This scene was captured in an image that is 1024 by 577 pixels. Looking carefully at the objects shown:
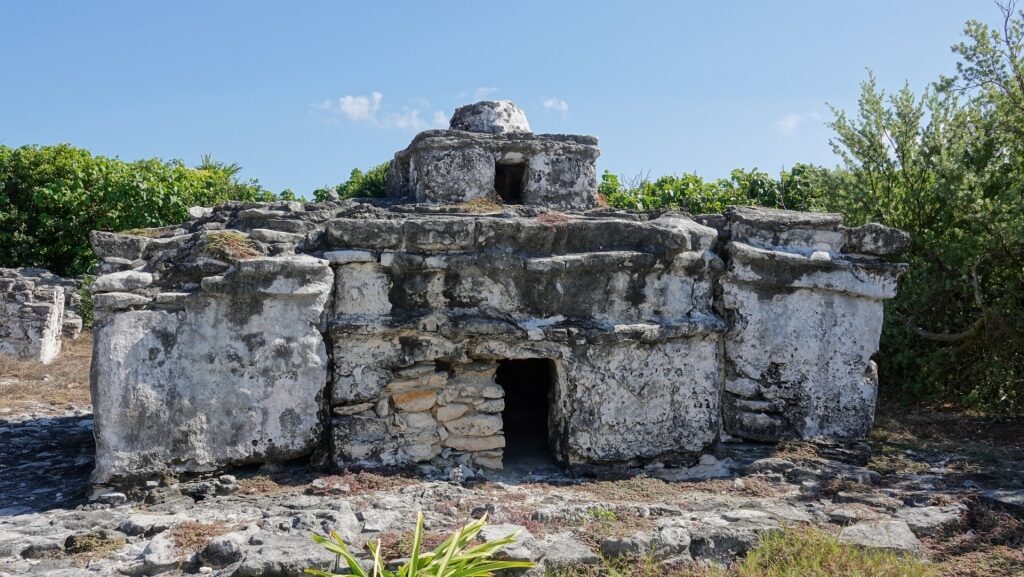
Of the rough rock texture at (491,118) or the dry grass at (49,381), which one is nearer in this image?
the rough rock texture at (491,118)

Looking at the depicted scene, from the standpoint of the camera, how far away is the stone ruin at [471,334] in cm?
558

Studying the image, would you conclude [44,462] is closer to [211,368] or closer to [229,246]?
[211,368]

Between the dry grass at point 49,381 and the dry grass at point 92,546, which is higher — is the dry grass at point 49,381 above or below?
below

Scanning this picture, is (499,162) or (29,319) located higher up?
(499,162)

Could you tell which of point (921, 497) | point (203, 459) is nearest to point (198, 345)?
point (203, 459)

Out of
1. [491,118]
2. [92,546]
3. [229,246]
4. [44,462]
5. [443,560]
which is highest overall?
[491,118]

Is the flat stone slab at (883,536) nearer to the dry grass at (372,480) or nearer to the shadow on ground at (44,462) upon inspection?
the dry grass at (372,480)

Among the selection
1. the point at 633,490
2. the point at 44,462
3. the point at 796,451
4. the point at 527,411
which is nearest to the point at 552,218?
the point at 633,490

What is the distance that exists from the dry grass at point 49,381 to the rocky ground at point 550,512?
8.44 ft

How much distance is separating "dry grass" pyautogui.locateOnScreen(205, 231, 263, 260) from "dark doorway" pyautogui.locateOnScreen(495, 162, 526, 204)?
3789mm

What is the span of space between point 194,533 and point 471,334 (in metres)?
2.31

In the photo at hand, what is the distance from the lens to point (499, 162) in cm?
876

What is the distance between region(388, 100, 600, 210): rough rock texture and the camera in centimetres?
841

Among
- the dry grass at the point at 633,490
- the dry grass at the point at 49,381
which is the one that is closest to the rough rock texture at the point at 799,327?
the dry grass at the point at 633,490
